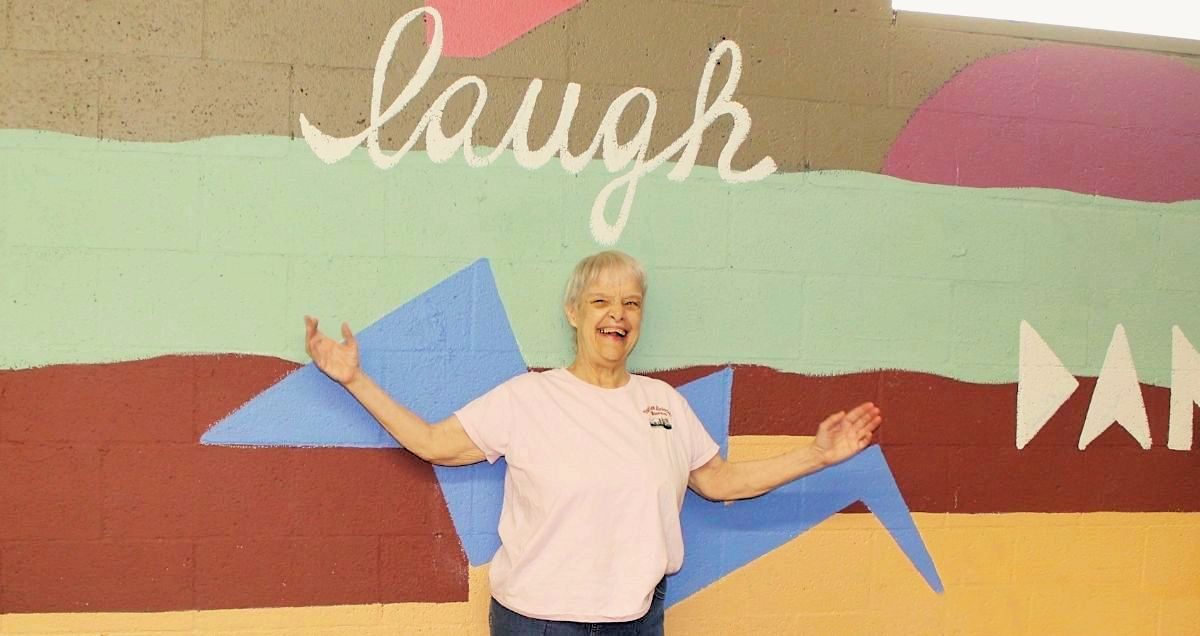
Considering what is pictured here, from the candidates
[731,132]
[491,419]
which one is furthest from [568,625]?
[731,132]

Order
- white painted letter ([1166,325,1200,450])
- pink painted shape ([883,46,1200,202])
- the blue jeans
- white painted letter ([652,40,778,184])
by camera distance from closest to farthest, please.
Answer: the blue jeans → white painted letter ([652,40,778,184]) → pink painted shape ([883,46,1200,202]) → white painted letter ([1166,325,1200,450])

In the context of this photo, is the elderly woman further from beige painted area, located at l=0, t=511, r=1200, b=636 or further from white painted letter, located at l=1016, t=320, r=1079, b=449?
white painted letter, located at l=1016, t=320, r=1079, b=449

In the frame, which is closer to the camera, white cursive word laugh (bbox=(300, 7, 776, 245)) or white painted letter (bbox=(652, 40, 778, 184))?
white cursive word laugh (bbox=(300, 7, 776, 245))

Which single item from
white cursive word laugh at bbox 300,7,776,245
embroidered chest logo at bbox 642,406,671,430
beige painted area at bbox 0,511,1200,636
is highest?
white cursive word laugh at bbox 300,7,776,245

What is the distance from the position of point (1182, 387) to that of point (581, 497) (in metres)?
1.89

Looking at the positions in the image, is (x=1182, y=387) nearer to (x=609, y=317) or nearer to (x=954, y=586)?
(x=954, y=586)

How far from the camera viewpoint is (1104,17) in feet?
9.17

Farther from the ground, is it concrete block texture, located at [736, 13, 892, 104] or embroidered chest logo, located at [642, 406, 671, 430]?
concrete block texture, located at [736, 13, 892, 104]

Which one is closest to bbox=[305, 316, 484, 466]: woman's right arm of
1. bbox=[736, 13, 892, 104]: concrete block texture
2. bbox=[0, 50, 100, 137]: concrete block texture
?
bbox=[0, 50, 100, 137]: concrete block texture

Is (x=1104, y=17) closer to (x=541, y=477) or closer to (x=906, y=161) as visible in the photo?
(x=906, y=161)

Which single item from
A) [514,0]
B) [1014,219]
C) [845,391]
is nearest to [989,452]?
[845,391]

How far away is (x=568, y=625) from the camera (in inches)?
84.1

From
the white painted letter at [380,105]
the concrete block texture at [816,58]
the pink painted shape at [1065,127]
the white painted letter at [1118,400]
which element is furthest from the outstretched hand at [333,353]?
the white painted letter at [1118,400]

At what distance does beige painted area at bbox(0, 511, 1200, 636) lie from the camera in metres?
2.60
